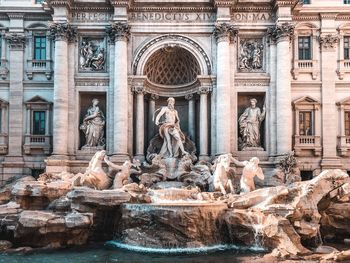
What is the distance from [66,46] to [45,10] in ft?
10.7

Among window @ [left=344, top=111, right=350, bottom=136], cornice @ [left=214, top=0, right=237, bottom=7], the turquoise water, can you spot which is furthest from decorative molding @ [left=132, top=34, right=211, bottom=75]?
the turquoise water

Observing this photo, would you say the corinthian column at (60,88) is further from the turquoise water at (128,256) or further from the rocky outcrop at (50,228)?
the turquoise water at (128,256)

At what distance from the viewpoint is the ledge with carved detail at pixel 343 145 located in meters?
26.3

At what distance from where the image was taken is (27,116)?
26672mm

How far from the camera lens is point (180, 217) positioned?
56.6 feet

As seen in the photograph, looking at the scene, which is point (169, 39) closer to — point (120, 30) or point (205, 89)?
point (120, 30)

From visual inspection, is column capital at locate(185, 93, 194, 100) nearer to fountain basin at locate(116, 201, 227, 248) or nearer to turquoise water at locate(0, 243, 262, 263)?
fountain basin at locate(116, 201, 227, 248)

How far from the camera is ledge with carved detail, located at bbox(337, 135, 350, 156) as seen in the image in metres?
26.3

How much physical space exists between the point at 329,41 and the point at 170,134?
1156cm

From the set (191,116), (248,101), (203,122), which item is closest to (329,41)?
(248,101)

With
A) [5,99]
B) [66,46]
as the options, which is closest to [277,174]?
[66,46]

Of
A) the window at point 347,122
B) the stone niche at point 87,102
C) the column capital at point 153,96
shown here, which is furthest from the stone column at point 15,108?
the window at point 347,122

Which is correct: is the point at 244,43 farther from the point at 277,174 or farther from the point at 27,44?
the point at 27,44

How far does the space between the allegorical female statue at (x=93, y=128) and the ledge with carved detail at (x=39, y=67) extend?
3813mm
